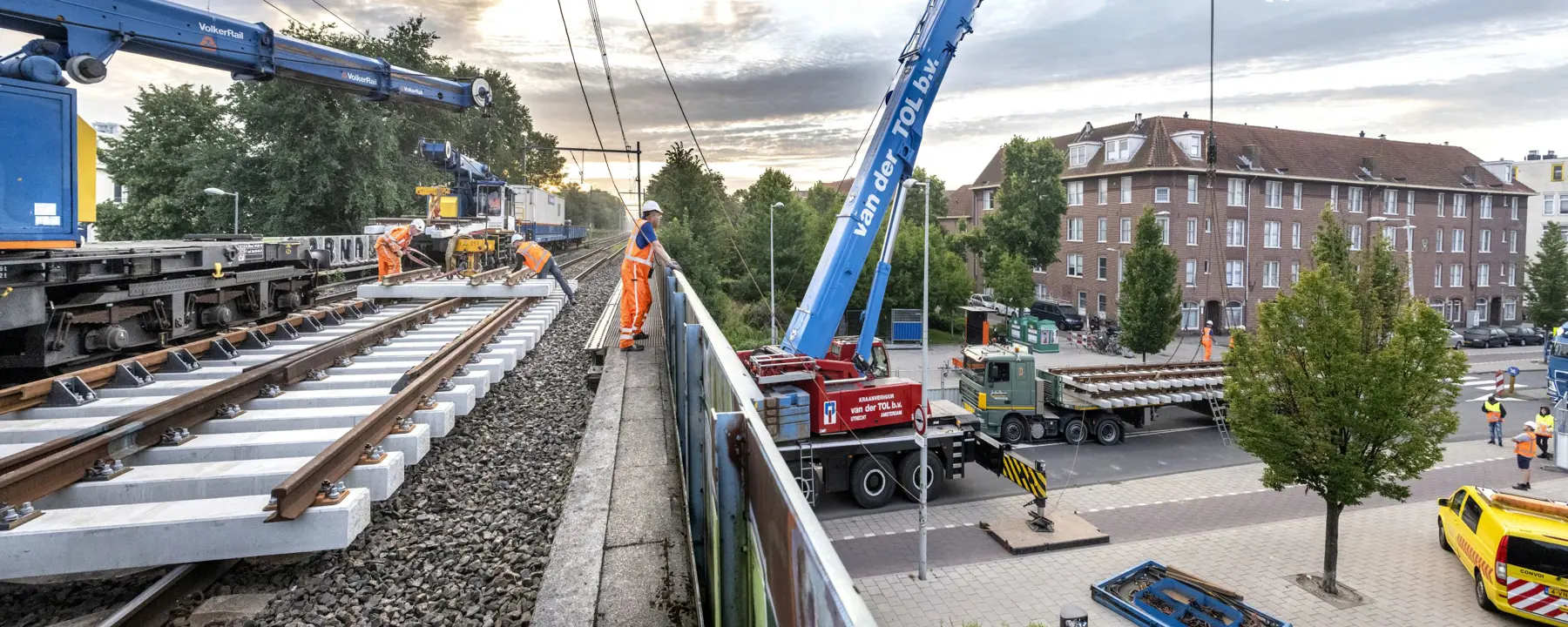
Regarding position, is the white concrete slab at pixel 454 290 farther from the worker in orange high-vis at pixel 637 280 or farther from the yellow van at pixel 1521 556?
the yellow van at pixel 1521 556

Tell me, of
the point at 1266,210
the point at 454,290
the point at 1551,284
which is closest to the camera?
the point at 454,290

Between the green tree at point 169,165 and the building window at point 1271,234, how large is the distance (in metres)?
53.8

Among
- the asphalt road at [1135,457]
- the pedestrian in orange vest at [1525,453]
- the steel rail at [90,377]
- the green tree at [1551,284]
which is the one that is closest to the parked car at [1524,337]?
the green tree at [1551,284]

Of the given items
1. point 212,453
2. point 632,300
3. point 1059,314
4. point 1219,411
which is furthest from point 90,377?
point 1059,314

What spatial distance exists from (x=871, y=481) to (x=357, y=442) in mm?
11570

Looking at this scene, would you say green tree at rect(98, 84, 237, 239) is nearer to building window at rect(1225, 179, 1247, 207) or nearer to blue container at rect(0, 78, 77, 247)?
blue container at rect(0, 78, 77, 247)

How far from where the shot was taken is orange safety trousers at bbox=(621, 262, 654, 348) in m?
10.2

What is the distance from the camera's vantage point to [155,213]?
3738cm

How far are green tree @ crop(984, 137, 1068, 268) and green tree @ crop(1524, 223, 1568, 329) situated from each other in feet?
81.7

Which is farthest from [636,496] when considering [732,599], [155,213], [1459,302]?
[1459,302]

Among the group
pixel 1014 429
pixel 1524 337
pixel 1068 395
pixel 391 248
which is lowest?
pixel 1014 429

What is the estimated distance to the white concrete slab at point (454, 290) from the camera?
1450cm

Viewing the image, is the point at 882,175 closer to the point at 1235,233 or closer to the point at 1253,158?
the point at 1235,233

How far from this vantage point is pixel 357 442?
4.72m
